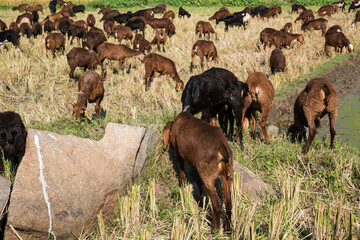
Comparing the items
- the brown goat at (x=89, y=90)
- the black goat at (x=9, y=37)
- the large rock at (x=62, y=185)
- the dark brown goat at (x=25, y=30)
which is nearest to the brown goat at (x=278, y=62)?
the brown goat at (x=89, y=90)

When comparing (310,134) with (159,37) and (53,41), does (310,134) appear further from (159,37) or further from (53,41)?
(53,41)

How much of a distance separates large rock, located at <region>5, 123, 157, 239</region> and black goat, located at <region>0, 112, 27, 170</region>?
0.90 m

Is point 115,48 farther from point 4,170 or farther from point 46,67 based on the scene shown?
point 4,170

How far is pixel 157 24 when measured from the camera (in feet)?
67.1

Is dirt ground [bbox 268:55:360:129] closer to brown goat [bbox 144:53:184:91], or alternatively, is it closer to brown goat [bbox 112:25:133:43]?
brown goat [bbox 144:53:184:91]

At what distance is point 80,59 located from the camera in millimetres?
10609

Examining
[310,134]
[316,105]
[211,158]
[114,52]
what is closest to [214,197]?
[211,158]

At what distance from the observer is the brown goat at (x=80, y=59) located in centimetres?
1053

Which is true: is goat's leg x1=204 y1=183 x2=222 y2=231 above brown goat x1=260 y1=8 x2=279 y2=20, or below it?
below

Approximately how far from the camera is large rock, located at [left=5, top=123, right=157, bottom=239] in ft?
12.5

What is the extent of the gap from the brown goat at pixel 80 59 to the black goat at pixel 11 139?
5.75 meters

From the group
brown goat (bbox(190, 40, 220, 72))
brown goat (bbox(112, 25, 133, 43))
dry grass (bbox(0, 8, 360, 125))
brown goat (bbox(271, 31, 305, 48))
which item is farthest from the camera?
brown goat (bbox(112, 25, 133, 43))

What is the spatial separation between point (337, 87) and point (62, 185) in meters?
10.6

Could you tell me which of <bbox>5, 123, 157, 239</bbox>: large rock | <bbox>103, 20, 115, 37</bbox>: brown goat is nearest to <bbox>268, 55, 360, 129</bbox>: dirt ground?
<bbox>5, 123, 157, 239</bbox>: large rock
